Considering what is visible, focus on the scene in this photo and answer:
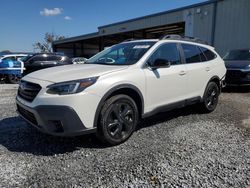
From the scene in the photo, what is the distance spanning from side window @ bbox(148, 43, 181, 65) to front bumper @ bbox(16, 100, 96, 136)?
66.1 inches

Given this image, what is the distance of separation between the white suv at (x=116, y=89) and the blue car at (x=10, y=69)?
9062 millimetres

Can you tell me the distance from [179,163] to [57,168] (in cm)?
159

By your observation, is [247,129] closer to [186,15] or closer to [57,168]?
[57,168]

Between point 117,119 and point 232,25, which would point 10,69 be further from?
point 232,25

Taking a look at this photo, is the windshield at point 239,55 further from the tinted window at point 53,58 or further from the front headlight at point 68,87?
the front headlight at point 68,87

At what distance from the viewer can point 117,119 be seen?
355 centimetres

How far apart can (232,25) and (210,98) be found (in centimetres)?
1056

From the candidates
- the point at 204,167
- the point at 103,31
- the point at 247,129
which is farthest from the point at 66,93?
the point at 103,31

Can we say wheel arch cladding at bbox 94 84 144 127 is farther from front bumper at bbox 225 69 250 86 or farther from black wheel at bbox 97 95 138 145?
front bumper at bbox 225 69 250 86

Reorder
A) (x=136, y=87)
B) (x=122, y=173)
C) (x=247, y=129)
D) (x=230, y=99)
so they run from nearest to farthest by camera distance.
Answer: (x=122, y=173) → (x=136, y=87) → (x=247, y=129) → (x=230, y=99)

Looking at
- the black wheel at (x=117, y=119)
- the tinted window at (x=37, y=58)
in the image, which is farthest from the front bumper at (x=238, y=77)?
the tinted window at (x=37, y=58)

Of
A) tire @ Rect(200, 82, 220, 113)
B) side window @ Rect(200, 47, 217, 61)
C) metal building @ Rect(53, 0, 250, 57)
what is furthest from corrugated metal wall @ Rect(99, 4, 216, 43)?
tire @ Rect(200, 82, 220, 113)

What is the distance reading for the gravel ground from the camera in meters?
2.65

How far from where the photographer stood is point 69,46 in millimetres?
47688
